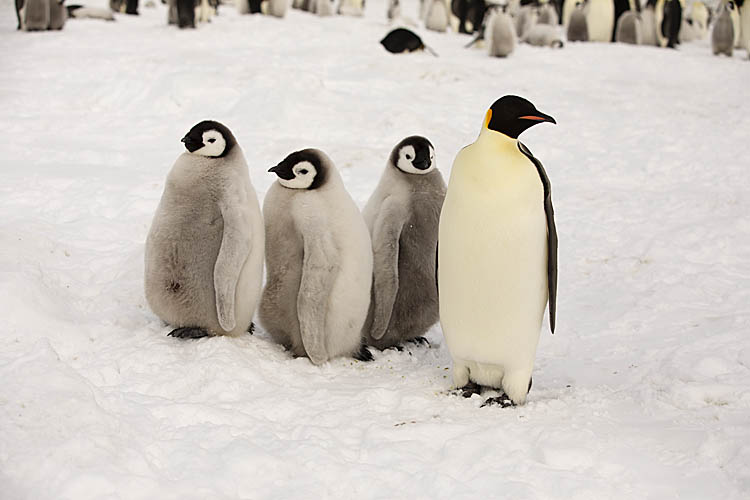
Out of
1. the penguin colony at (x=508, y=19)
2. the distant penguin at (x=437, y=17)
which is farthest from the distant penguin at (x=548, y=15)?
the distant penguin at (x=437, y=17)

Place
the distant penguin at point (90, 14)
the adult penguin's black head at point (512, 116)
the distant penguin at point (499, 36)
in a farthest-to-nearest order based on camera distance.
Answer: the distant penguin at point (90, 14) → the distant penguin at point (499, 36) → the adult penguin's black head at point (512, 116)

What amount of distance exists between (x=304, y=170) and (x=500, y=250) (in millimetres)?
1178

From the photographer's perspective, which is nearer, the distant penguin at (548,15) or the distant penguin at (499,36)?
the distant penguin at (499,36)

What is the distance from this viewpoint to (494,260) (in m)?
3.45

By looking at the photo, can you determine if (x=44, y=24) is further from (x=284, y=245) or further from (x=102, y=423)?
(x=102, y=423)

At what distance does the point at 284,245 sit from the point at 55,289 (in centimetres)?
129

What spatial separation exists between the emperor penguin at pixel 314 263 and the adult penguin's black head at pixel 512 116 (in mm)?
1044

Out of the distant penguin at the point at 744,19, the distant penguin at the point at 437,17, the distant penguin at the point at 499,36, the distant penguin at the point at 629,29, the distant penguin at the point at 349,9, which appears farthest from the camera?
the distant penguin at the point at 349,9

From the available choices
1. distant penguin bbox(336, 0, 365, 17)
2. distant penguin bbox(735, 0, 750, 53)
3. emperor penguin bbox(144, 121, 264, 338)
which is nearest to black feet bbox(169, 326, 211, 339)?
emperor penguin bbox(144, 121, 264, 338)

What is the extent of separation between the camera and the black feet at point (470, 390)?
3639 millimetres

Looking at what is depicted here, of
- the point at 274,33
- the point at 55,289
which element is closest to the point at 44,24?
the point at 274,33

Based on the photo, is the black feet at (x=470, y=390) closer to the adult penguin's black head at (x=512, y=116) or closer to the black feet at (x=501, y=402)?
the black feet at (x=501, y=402)

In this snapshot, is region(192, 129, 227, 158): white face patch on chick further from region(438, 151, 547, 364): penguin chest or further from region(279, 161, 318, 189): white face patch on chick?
region(438, 151, 547, 364): penguin chest

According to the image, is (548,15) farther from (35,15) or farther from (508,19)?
(35,15)
